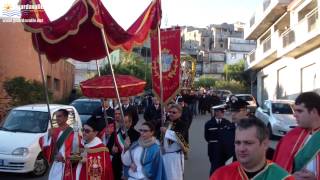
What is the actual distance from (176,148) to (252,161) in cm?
472

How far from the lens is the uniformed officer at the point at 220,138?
6625mm

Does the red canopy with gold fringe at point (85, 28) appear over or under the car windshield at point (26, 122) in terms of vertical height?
over

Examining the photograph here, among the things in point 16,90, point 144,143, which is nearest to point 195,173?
point 144,143

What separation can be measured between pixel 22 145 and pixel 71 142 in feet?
15.6

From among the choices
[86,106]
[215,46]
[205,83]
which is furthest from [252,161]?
[215,46]

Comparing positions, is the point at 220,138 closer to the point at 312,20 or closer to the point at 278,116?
the point at 278,116

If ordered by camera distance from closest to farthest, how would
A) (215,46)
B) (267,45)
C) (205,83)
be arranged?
(267,45) < (205,83) < (215,46)

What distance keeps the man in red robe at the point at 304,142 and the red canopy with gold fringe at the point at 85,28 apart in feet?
8.58

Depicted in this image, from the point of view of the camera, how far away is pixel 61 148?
6480 millimetres

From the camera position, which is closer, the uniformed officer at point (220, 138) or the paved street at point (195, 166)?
the uniformed officer at point (220, 138)

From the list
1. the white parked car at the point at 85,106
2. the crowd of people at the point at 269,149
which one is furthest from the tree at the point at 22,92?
the crowd of people at the point at 269,149

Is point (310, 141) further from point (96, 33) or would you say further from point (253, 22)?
point (253, 22)

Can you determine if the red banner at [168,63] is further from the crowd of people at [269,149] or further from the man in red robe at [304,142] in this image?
the man in red robe at [304,142]

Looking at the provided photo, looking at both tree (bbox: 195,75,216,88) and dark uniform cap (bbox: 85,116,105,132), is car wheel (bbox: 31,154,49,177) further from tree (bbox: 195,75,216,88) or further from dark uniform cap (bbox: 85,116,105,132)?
tree (bbox: 195,75,216,88)
